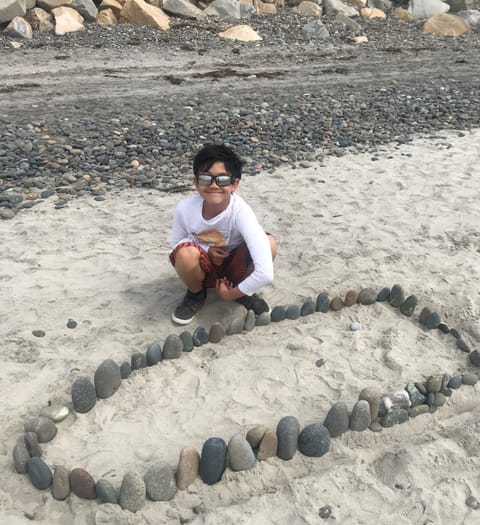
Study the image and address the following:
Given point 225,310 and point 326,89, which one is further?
point 326,89

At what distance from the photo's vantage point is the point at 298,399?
3812 mm

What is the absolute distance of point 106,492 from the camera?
9.89 feet

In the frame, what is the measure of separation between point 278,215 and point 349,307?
1.84m

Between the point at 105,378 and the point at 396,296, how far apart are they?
2280 millimetres

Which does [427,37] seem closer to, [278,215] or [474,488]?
[278,215]

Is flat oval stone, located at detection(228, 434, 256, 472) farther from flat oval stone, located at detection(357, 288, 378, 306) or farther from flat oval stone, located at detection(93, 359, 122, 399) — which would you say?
flat oval stone, located at detection(357, 288, 378, 306)

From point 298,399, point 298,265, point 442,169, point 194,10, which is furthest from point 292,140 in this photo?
point 194,10

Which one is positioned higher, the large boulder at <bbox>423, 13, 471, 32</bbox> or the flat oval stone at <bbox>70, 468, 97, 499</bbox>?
the flat oval stone at <bbox>70, 468, 97, 499</bbox>

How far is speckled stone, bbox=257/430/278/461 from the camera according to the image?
3.29 meters

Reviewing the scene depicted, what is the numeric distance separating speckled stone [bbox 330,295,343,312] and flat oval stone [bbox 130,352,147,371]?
150cm

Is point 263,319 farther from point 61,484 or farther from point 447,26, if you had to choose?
point 447,26

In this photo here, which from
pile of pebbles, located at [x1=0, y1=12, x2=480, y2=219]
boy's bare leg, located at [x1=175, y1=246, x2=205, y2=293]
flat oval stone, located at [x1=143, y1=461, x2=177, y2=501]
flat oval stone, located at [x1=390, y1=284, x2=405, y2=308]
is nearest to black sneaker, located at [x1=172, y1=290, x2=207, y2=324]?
boy's bare leg, located at [x1=175, y1=246, x2=205, y2=293]

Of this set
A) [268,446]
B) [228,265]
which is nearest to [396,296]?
[228,265]

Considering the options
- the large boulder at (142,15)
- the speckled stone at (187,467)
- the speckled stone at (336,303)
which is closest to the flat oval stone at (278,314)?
the speckled stone at (336,303)
